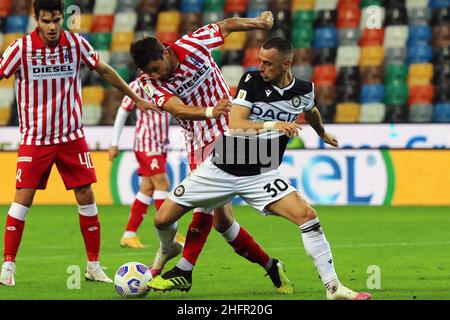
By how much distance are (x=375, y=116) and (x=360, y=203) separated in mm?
1908

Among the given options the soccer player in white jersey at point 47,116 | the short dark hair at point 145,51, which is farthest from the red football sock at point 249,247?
the short dark hair at point 145,51

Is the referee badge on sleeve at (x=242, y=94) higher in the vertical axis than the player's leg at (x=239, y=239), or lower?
higher

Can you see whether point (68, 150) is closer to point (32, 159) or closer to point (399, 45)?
point (32, 159)

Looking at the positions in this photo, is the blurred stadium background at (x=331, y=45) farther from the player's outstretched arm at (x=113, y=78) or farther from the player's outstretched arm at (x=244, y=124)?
the player's outstretched arm at (x=244, y=124)

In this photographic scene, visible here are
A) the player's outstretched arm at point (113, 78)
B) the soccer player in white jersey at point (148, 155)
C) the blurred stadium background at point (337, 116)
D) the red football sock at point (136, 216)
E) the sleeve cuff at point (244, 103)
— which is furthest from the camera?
the blurred stadium background at point (337, 116)

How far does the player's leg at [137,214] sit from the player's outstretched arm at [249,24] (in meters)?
3.36

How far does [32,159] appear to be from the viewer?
24.7 feet

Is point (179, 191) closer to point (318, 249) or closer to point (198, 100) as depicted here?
point (198, 100)

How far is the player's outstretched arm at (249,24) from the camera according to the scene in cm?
740

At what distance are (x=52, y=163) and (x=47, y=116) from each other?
12.7 inches

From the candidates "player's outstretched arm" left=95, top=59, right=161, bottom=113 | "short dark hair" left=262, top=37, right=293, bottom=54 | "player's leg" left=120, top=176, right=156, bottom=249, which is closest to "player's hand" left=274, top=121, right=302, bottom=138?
"short dark hair" left=262, top=37, right=293, bottom=54

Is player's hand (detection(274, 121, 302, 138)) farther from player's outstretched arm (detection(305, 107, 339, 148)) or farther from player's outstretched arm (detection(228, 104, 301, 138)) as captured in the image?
player's outstretched arm (detection(305, 107, 339, 148))

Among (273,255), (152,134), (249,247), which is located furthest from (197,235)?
(152,134)

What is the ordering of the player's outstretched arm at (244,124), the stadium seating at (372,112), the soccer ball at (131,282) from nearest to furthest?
the player's outstretched arm at (244,124) → the soccer ball at (131,282) → the stadium seating at (372,112)
